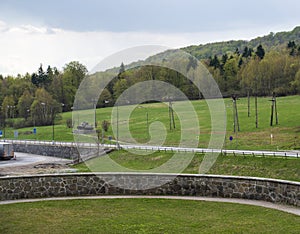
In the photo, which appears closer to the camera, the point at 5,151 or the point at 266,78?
the point at 5,151

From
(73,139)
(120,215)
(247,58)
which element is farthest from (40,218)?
(247,58)

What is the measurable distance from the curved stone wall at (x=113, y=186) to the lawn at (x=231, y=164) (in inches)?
761

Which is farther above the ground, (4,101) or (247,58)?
(247,58)

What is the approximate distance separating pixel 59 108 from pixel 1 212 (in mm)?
109345

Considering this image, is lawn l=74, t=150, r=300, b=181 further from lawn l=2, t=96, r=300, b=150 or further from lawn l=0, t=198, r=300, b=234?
lawn l=0, t=198, r=300, b=234

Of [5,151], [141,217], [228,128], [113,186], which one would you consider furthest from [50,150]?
[141,217]

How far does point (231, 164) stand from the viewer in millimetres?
47781

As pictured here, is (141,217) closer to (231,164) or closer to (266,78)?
(231,164)

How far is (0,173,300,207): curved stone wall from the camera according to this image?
21.3 metres

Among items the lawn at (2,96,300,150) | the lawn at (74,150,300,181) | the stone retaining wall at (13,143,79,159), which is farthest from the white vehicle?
the lawn at (2,96,300,150)

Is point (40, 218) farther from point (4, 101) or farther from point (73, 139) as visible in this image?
point (4, 101)

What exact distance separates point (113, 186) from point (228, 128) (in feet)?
207

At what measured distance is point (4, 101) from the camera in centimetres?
14450

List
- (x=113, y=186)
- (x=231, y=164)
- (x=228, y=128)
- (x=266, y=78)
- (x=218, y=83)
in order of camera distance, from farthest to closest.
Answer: (x=218, y=83)
(x=266, y=78)
(x=228, y=128)
(x=231, y=164)
(x=113, y=186)
